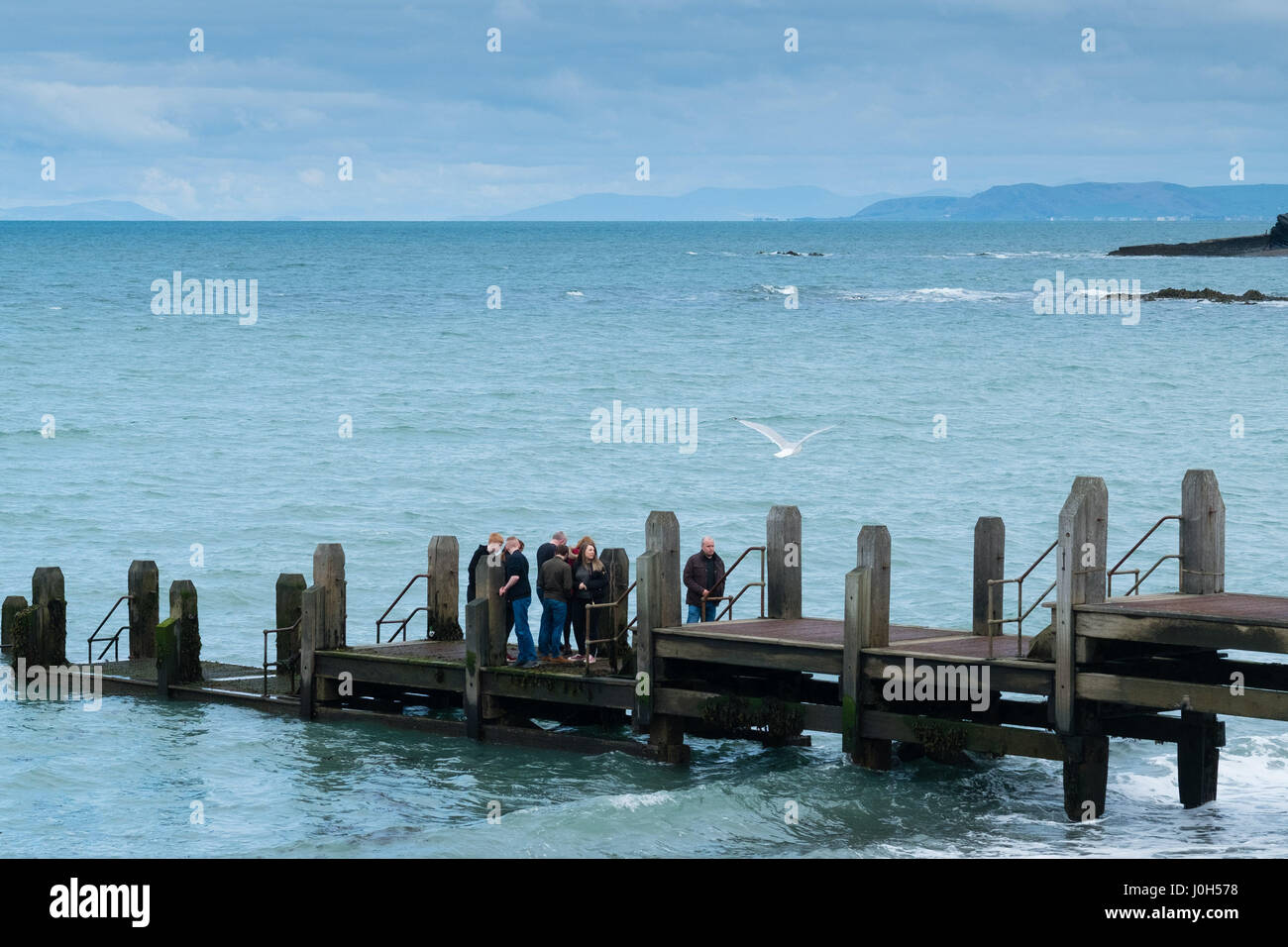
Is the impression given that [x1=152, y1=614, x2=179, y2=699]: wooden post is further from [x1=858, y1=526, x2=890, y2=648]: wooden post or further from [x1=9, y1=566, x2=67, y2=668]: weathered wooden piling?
[x1=858, y1=526, x2=890, y2=648]: wooden post

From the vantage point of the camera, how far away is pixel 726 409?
5778cm

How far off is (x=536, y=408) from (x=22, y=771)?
37730 millimetres

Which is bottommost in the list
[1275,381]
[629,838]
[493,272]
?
[629,838]

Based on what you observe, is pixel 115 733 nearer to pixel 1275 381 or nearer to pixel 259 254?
pixel 1275 381

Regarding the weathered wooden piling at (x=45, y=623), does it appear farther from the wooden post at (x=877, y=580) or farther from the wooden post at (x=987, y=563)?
the wooden post at (x=987, y=563)

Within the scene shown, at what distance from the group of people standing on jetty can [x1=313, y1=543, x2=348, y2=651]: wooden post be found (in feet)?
6.48

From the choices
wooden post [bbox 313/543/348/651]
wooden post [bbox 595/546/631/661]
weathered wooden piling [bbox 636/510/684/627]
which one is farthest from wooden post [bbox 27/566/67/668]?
weathered wooden piling [bbox 636/510/684/627]

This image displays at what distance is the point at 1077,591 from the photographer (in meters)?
16.5

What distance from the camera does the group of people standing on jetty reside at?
2039cm

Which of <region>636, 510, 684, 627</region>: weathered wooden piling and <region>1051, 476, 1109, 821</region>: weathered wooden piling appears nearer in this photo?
<region>1051, 476, 1109, 821</region>: weathered wooden piling

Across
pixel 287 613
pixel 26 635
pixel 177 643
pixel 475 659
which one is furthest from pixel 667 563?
pixel 26 635

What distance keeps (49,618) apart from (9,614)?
4.60ft

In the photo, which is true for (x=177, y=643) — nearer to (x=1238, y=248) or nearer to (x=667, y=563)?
(x=667, y=563)
